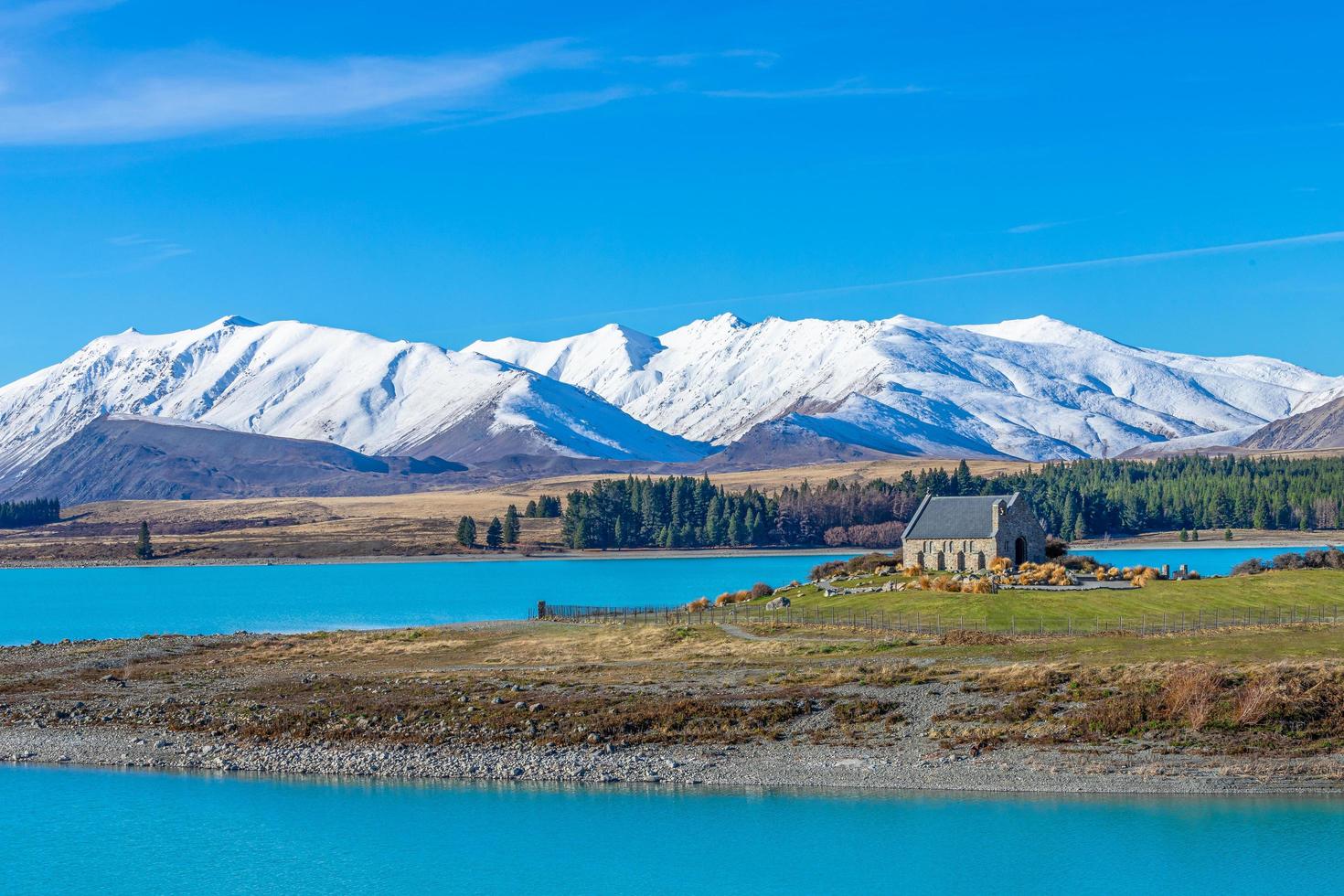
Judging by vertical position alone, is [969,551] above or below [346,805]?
above

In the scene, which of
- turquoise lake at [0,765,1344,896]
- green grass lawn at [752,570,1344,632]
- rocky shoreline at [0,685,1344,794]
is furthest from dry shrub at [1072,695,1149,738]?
green grass lawn at [752,570,1344,632]

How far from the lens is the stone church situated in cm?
9562

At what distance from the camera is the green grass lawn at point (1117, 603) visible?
70.8 m

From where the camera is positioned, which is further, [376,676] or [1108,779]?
[376,676]

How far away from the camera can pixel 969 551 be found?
9619 centimetres

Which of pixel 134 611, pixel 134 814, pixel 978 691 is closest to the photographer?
pixel 134 814

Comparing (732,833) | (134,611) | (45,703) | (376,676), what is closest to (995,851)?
(732,833)

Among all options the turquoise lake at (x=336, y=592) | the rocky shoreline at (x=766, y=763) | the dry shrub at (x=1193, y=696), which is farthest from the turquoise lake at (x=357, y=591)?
the dry shrub at (x=1193, y=696)

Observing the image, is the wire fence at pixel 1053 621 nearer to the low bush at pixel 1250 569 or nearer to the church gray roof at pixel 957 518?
the low bush at pixel 1250 569

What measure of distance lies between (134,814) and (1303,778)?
3350cm

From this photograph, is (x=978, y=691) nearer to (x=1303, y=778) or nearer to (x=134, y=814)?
(x=1303, y=778)

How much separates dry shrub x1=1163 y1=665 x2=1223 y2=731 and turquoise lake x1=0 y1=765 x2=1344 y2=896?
551cm

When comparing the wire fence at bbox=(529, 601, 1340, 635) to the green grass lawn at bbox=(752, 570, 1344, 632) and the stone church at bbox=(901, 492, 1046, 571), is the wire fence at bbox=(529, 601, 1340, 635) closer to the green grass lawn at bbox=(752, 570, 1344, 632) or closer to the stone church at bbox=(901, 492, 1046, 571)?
the green grass lawn at bbox=(752, 570, 1344, 632)

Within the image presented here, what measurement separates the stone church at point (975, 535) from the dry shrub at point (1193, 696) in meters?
46.1
